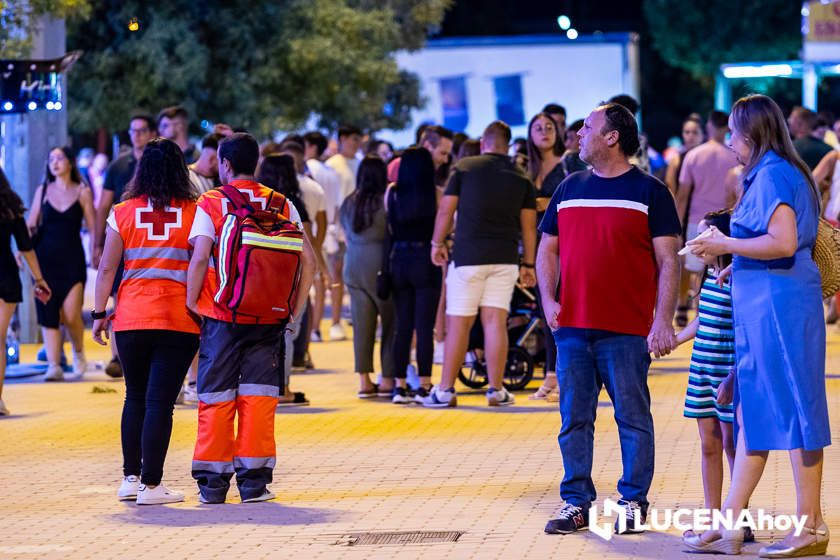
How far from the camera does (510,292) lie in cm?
1300

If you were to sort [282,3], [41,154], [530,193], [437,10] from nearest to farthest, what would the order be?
[530,193] < [41,154] < [282,3] < [437,10]

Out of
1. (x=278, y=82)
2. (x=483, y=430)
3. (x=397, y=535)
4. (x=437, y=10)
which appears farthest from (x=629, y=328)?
(x=437, y=10)

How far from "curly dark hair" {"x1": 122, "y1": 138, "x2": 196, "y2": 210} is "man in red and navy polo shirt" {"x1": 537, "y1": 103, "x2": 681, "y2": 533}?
229 cm

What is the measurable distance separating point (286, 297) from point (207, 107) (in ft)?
60.1

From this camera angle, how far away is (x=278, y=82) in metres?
27.1

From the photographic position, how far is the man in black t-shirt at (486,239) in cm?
1272

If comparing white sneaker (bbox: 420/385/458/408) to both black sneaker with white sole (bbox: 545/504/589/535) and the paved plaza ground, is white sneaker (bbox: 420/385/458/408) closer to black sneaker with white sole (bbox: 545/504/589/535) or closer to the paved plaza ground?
the paved plaza ground

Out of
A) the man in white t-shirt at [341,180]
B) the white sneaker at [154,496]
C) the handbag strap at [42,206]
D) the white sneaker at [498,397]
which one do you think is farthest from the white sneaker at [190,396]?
the man in white t-shirt at [341,180]

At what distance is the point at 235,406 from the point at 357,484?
954mm

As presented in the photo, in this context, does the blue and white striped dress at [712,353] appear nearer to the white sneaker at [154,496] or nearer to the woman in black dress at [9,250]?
the white sneaker at [154,496]

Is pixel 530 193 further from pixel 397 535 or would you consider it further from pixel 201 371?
pixel 397 535

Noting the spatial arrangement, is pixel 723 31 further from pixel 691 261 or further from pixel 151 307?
pixel 151 307

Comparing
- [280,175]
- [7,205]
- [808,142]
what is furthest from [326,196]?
[7,205]

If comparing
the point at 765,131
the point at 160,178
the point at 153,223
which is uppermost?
the point at 765,131
